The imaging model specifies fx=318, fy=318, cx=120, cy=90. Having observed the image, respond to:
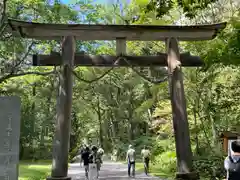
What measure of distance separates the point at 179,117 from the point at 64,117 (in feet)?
10.5

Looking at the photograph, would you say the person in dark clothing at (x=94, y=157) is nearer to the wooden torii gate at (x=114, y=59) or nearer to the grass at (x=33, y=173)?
the grass at (x=33, y=173)

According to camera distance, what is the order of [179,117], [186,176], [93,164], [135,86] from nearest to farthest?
[186,176], [179,117], [93,164], [135,86]

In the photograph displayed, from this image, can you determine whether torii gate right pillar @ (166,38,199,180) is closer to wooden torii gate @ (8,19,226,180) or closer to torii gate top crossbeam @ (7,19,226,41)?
wooden torii gate @ (8,19,226,180)

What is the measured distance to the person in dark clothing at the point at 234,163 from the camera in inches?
253

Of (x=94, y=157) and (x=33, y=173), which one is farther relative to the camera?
(x=33, y=173)

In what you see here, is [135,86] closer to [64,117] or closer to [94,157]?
[94,157]

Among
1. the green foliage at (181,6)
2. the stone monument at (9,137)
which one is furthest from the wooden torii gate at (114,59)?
the stone monument at (9,137)

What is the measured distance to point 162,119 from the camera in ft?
73.4

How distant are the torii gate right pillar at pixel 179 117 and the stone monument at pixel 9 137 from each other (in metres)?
4.84

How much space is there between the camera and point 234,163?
6508mm

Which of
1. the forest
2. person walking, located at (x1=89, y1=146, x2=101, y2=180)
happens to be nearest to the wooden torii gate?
the forest

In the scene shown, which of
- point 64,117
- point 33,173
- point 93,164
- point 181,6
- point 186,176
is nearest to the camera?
point 181,6

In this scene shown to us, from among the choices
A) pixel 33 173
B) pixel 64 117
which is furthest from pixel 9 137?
pixel 33 173

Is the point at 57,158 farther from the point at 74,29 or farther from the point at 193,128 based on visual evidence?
the point at 193,128
